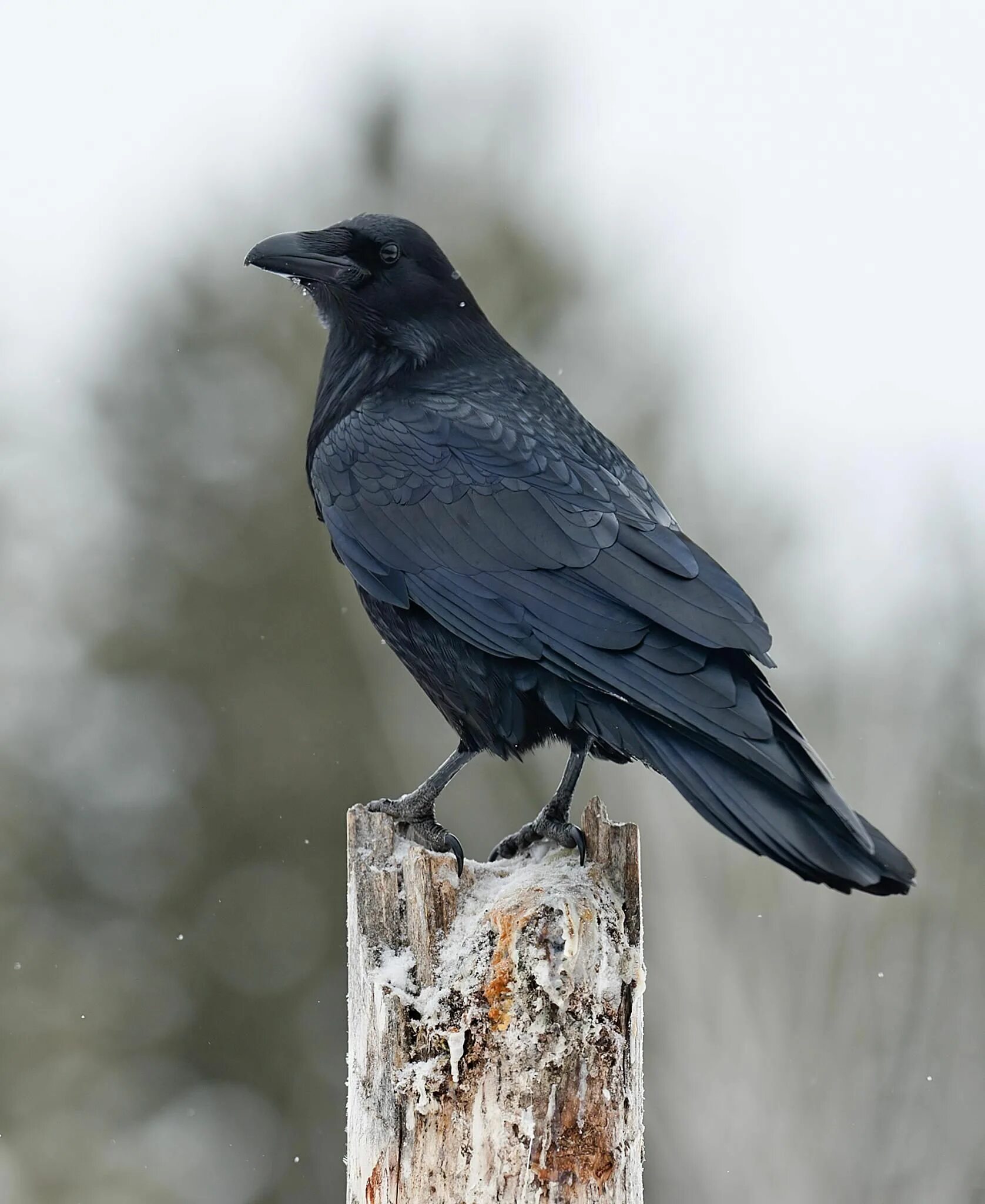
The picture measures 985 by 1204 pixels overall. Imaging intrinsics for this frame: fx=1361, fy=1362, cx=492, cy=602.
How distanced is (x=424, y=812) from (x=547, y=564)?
76cm

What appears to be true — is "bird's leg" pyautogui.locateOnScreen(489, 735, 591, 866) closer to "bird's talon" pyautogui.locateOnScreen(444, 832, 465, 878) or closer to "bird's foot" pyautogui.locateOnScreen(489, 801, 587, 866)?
"bird's foot" pyautogui.locateOnScreen(489, 801, 587, 866)

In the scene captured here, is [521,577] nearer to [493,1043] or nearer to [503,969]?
[503,969]

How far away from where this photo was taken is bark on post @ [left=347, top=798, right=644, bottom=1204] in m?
2.75

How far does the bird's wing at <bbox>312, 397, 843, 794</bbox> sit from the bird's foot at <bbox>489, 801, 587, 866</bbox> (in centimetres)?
37

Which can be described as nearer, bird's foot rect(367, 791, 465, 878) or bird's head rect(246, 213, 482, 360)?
bird's foot rect(367, 791, 465, 878)

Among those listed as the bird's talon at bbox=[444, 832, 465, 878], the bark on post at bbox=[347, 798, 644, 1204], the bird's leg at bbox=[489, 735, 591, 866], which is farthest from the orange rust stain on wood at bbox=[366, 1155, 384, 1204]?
the bird's leg at bbox=[489, 735, 591, 866]

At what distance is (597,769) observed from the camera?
8.94m

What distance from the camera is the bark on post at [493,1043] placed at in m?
2.75

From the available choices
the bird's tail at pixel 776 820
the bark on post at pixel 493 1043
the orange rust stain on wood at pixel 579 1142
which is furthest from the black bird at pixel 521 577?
the orange rust stain on wood at pixel 579 1142

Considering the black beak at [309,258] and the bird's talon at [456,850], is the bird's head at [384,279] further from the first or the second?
the bird's talon at [456,850]

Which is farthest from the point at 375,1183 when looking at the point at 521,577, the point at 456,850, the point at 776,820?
the point at 521,577

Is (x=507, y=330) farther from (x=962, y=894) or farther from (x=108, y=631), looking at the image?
(x=962, y=894)

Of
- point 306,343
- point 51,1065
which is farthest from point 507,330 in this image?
point 51,1065

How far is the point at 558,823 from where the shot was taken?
11.7ft
